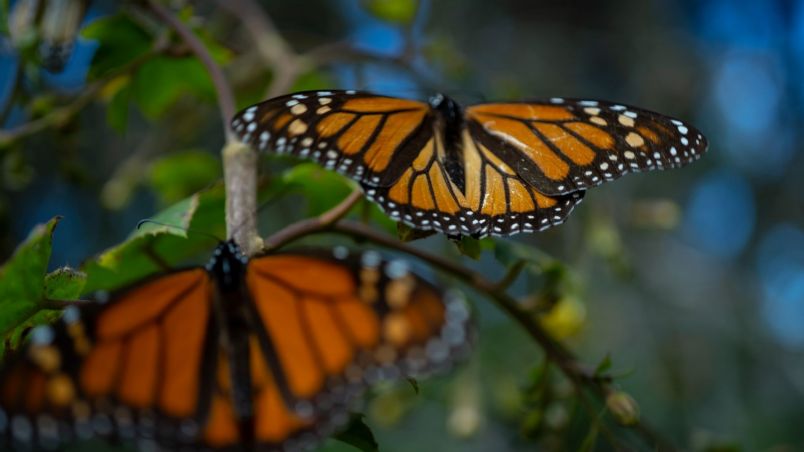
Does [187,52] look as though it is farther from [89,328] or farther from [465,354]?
[465,354]

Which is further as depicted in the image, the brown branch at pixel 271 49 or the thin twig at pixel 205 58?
the brown branch at pixel 271 49

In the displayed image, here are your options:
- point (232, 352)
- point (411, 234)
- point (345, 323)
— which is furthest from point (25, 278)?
point (411, 234)

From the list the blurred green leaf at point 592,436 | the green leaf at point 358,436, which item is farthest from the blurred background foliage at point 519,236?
the green leaf at point 358,436

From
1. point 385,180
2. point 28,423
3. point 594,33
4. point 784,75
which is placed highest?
point 385,180

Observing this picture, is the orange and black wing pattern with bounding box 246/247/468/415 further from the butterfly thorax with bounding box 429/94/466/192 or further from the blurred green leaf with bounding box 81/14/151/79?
the blurred green leaf with bounding box 81/14/151/79

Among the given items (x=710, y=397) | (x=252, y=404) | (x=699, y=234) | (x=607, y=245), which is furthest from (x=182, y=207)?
(x=699, y=234)

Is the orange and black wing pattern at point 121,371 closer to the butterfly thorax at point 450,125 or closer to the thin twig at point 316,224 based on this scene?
the thin twig at point 316,224

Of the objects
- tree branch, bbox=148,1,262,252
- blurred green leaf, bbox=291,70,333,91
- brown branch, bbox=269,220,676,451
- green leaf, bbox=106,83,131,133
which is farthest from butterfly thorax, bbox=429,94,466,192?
green leaf, bbox=106,83,131,133
